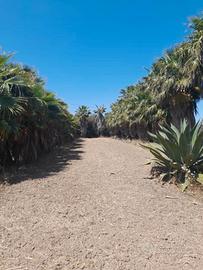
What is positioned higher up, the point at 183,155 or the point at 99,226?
the point at 183,155

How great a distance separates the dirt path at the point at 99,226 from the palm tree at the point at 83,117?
63.1 m

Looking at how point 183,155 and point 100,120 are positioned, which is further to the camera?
point 100,120

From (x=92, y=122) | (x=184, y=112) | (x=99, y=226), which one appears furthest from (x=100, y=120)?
(x=99, y=226)

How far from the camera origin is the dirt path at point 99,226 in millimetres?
3824

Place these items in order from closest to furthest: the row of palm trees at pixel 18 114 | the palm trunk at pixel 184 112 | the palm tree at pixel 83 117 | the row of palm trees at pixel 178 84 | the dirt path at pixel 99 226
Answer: the dirt path at pixel 99 226 < the row of palm trees at pixel 18 114 < the row of palm trees at pixel 178 84 < the palm trunk at pixel 184 112 < the palm tree at pixel 83 117

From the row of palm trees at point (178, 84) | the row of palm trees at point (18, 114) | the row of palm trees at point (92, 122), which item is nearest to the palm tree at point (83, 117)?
the row of palm trees at point (92, 122)

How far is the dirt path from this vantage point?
3.82 metres

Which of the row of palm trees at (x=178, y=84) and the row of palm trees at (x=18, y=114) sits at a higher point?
the row of palm trees at (x=178, y=84)

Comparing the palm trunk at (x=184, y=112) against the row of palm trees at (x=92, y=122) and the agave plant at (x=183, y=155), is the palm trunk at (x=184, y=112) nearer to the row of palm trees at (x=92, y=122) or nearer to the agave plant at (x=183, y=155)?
the agave plant at (x=183, y=155)

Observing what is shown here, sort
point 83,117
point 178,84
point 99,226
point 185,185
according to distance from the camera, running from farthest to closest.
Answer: point 83,117
point 178,84
point 185,185
point 99,226

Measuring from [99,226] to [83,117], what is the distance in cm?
6693

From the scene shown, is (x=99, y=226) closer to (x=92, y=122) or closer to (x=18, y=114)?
(x=18, y=114)

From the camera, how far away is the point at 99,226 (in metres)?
4.97

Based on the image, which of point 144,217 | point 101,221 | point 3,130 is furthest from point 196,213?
point 3,130
